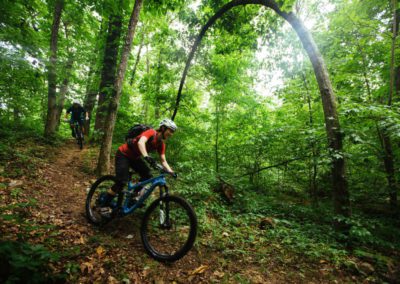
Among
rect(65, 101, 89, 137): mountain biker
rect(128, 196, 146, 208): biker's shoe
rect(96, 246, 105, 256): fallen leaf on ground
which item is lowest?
rect(96, 246, 105, 256): fallen leaf on ground

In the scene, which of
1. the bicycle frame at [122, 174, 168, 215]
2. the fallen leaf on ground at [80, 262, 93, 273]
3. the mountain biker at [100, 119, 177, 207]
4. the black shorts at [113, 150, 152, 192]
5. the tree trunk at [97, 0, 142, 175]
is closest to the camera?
the fallen leaf on ground at [80, 262, 93, 273]

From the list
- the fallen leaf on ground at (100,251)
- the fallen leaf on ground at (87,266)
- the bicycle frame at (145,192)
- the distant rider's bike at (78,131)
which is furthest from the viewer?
the distant rider's bike at (78,131)

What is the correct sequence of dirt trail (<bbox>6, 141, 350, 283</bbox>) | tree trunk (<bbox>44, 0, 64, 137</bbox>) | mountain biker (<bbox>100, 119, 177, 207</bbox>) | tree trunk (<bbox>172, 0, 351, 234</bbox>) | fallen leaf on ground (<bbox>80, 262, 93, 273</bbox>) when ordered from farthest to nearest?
tree trunk (<bbox>44, 0, 64, 137</bbox>) → tree trunk (<bbox>172, 0, 351, 234</bbox>) → mountain biker (<bbox>100, 119, 177, 207</bbox>) → dirt trail (<bbox>6, 141, 350, 283</bbox>) → fallen leaf on ground (<bbox>80, 262, 93, 273</bbox>)

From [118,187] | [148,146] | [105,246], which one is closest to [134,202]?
[118,187]

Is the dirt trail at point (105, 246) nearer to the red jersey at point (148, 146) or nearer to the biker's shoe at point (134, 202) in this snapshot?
the biker's shoe at point (134, 202)

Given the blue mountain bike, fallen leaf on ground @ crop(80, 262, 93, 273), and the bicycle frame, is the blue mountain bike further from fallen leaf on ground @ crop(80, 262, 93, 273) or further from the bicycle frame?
fallen leaf on ground @ crop(80, 262, 93, 273)

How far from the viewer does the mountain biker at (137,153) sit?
4.09 m

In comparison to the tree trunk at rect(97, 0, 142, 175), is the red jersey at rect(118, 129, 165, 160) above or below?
below

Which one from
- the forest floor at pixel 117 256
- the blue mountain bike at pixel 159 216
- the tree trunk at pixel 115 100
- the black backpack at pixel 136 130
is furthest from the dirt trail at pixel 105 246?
the black backpack at pixel 136 130

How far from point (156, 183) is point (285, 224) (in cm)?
412

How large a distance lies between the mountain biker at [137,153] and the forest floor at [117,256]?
2.72 ft

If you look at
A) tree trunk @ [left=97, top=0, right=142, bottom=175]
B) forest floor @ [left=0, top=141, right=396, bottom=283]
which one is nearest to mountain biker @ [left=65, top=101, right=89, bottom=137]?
tree trunk @ [left=97, top=0, right=142, bottom=175]

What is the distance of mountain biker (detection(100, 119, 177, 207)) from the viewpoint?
4090mm

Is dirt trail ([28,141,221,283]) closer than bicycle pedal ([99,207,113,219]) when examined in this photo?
Yes
